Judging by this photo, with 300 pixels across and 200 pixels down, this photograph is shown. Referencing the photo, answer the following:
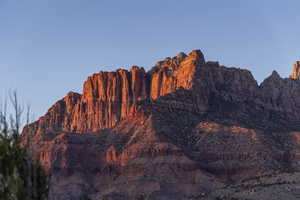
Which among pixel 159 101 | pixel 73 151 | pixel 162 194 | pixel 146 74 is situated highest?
pixel 146 74

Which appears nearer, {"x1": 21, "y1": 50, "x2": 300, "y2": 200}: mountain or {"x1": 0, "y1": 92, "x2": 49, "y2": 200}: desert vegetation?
{"x1": 0, "y1": 92, "x2": 49, "y2": 200}: desert vegetation

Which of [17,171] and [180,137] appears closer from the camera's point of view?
[17,171]

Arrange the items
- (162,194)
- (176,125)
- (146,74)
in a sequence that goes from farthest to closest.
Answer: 1. (146,74)
2. (176,125)
3. (162,194)

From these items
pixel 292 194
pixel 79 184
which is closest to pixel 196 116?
pixel 79 184

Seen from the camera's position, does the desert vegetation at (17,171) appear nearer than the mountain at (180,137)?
Yes

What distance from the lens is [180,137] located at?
136375 mm

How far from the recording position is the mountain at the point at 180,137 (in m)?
122

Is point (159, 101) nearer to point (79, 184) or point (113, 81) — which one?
point (79, 184)

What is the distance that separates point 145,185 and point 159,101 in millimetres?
32262

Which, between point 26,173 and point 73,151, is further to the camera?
point 73,151

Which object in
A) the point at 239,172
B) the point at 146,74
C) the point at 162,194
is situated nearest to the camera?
the point at 162,194

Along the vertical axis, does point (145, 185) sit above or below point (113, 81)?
below

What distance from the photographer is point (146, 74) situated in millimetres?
186625

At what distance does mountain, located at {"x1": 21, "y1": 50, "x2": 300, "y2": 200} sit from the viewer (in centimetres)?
12150
